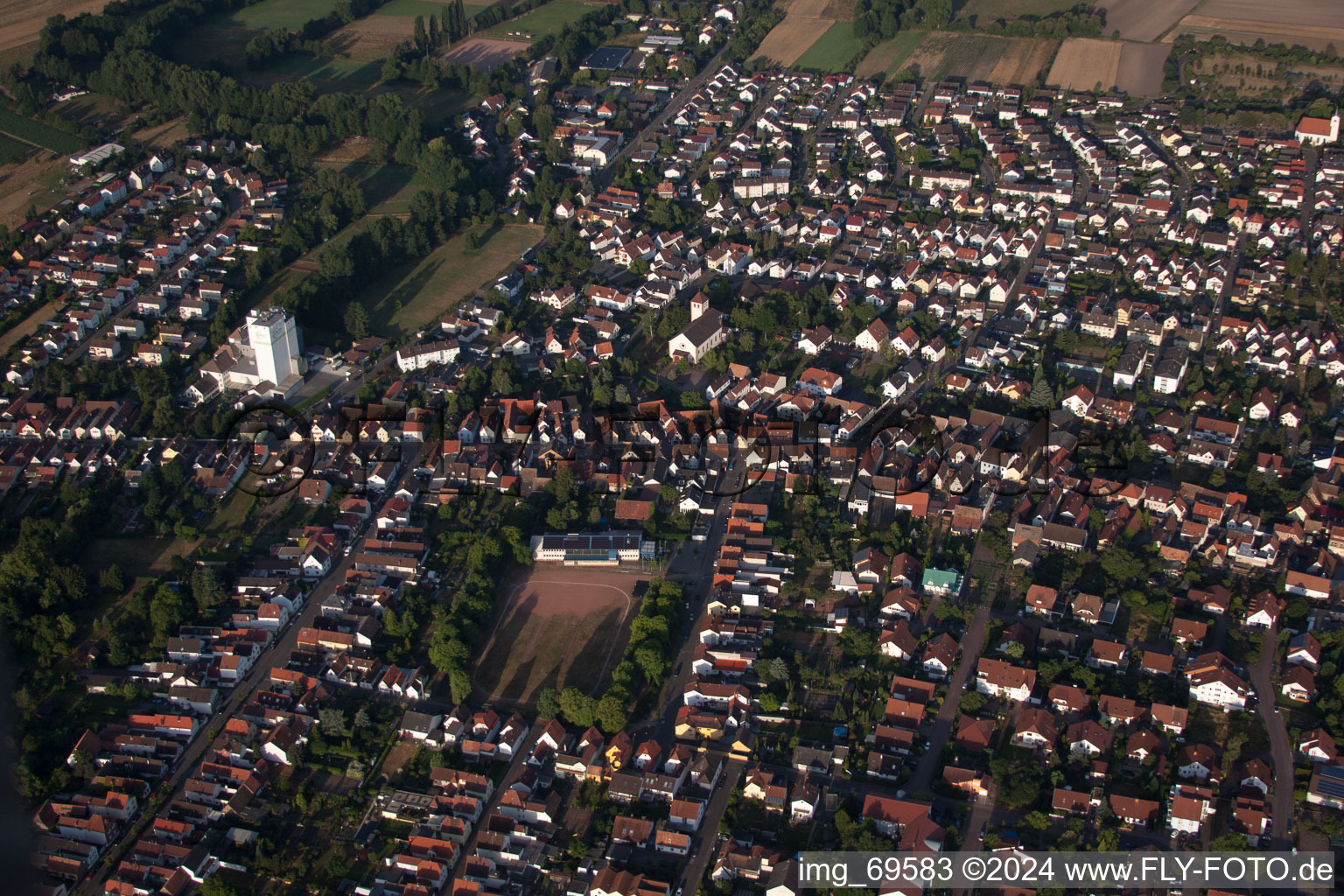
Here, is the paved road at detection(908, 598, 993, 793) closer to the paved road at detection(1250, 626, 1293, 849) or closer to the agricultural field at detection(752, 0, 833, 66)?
the paved road at detection(1250, 626, 1293, 849)

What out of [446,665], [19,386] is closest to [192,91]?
[19,386]

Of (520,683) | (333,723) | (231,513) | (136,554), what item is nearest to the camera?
(333,723)

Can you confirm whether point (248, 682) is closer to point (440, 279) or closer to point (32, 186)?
point (440, 279)

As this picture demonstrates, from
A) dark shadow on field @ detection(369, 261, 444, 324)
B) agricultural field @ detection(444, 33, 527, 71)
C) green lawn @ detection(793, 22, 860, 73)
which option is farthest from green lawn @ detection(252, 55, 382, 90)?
green lawn @ detection(793, 22, 860, 73)

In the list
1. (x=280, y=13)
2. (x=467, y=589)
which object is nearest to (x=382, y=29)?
(x=280, y=13)

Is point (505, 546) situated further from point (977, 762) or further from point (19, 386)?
point (19, 386)
